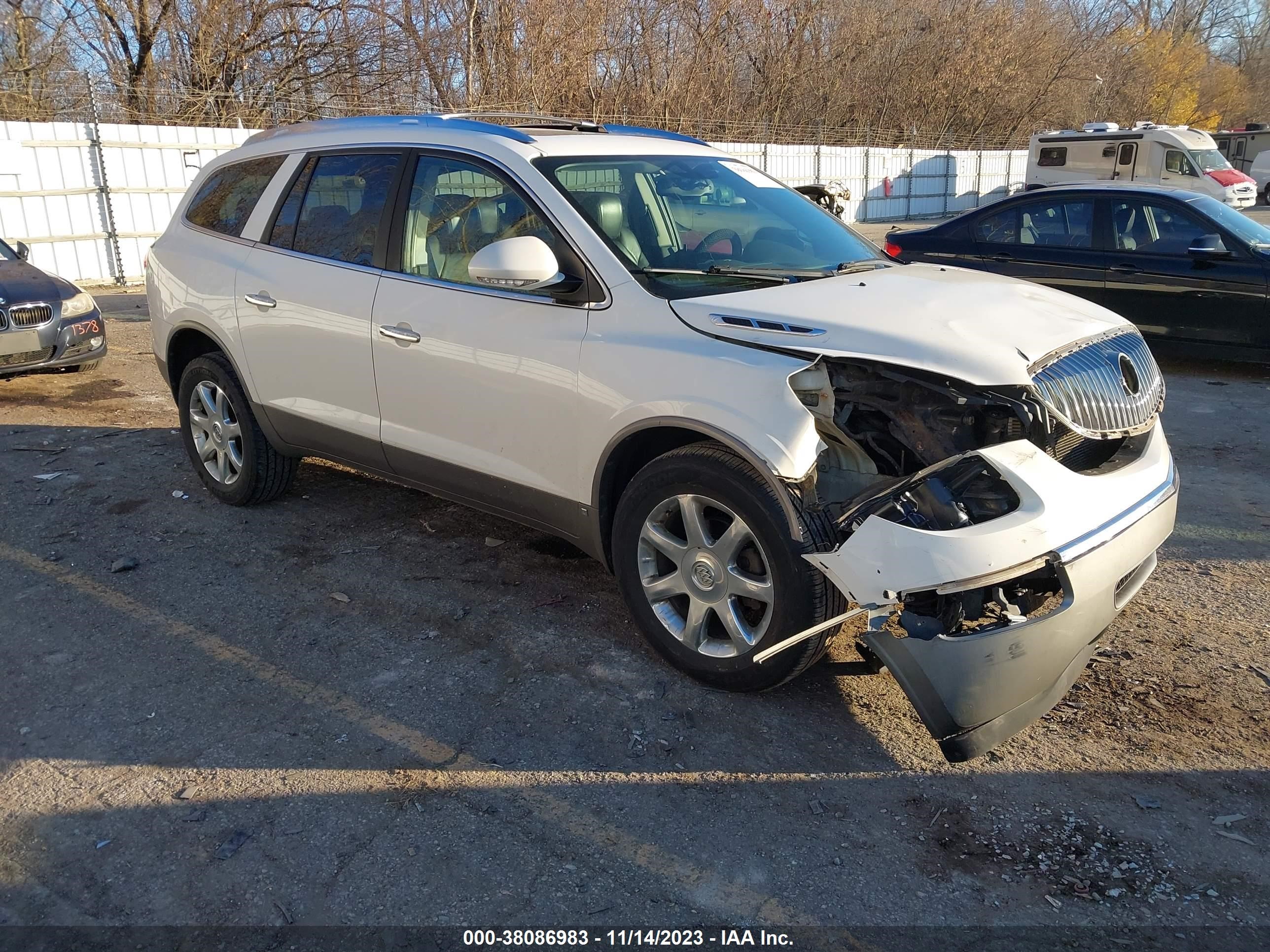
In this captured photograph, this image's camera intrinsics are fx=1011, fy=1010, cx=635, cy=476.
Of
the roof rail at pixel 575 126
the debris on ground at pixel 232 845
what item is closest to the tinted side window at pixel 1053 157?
the roof rail at pixel 575 126

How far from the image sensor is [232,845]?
289cm

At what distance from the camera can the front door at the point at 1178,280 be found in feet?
26.5

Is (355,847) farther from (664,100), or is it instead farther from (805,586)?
(664,100)

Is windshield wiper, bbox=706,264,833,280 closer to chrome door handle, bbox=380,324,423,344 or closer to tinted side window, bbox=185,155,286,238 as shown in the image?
chrome door handle, bbox=380,324,423,344

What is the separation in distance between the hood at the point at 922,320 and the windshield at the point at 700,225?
0.60ft

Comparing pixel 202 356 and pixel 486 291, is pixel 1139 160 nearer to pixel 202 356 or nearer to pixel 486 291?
pixel 202 356

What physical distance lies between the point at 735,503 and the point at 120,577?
3105 millimetres

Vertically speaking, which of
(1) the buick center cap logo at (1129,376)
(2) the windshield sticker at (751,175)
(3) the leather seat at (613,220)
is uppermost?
(2) the windshield sticker at (751,175)

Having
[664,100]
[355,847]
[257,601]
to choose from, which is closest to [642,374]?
[355,847]

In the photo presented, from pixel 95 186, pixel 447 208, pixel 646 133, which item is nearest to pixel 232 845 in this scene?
pixel 447 208

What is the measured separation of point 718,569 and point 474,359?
4.42 feet

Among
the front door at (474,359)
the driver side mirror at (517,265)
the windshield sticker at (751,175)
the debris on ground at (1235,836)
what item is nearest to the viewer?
the debris on ground at (1235,836)

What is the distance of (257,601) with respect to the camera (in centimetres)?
446

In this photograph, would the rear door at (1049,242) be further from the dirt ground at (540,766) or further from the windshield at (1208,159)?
the windshield at (1208,159)
